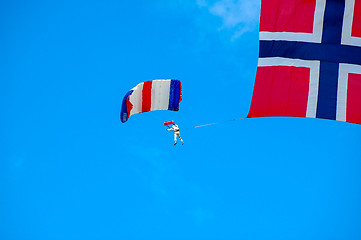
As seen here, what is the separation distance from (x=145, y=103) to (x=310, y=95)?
40.9ft

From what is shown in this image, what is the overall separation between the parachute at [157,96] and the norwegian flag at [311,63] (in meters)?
11.2

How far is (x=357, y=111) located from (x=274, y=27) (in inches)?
133

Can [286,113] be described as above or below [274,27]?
below

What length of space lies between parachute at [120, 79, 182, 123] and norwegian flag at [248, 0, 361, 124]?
11.2 metres

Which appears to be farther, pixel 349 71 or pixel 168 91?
pixel 168 91

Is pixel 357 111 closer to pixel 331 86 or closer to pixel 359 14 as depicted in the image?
pixel 331 86

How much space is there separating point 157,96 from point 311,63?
12331 millimetres

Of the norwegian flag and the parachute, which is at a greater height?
the parachute

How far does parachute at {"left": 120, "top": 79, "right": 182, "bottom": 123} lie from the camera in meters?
26.6

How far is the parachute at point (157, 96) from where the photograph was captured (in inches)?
1047

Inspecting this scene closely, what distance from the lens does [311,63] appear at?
15.9m

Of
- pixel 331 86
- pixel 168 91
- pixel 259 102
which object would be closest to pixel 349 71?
pixel 331 86

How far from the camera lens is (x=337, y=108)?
15.8 metres

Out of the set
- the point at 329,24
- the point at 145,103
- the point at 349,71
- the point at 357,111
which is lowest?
the point at 357,111
